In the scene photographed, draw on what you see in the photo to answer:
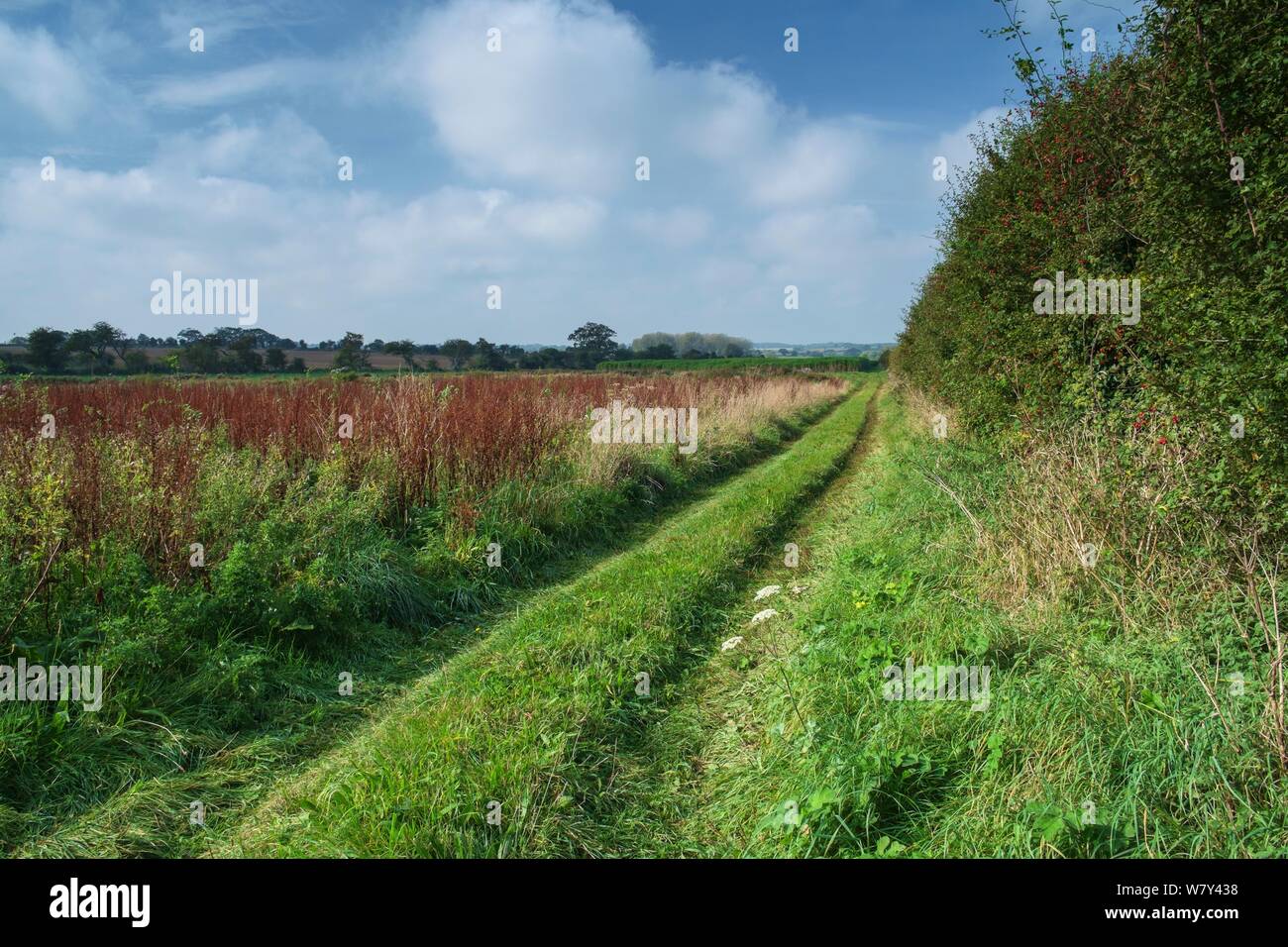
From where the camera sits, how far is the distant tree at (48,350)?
71.9ft

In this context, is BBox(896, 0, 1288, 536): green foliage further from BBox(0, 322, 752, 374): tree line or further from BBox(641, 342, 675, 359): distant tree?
BBox(641, 342, 675, 359): distant tree

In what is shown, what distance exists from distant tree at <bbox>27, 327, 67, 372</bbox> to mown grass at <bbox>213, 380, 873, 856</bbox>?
24.5 m

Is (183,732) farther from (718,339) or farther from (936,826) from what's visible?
(718,339)

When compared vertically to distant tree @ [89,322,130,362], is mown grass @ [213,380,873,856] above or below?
below

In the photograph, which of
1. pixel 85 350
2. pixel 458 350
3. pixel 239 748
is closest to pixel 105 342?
pixel 85 350

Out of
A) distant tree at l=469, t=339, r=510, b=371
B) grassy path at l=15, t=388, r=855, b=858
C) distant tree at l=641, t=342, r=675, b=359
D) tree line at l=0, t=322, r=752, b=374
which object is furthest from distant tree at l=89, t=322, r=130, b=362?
distant tree at l=641, t=342, r=675, b=359

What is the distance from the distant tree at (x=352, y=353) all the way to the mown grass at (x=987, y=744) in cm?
2108

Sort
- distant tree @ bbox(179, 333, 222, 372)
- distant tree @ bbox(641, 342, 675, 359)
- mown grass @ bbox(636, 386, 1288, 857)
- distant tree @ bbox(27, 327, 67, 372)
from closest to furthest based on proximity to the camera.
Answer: mown grass @ bbox(636, 386, 1288, 857)
distant tree @ bbox(27, 327, 67, 372)
distant tree @ bbox(179, 333, 222, 372)
distant tree @ bbox(641, 342, 675, 359)

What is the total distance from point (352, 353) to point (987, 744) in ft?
81.5

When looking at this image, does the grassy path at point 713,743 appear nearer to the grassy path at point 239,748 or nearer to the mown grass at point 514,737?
the mown grass at point 514,737

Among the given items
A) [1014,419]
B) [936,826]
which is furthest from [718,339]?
[936,826]

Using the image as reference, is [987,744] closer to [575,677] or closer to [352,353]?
[575,677]

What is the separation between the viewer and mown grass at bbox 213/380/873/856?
2.91 meters

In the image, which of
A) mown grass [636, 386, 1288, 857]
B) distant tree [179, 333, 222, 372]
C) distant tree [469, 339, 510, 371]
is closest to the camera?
mown grass [636, 386, 1288, 857]
